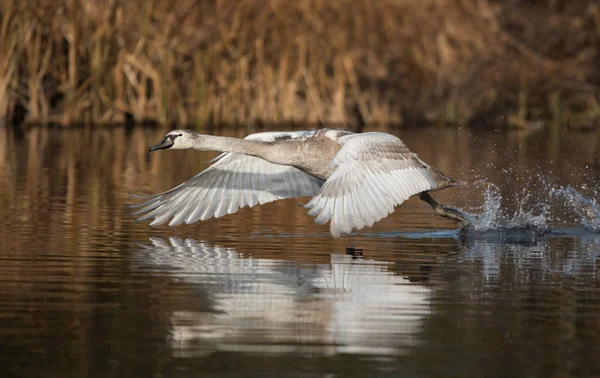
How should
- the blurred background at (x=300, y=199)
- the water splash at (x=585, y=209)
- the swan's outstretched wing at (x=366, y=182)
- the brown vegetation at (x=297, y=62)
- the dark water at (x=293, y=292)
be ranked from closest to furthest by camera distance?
the dark water at (x=293, y=292) → the blurred background at (x=300, y=199) → the swan's outstretched wing at (x=366, y=182) → the water splash at (x=585, y=209) → the brown vegetation at (x=297, y=62)

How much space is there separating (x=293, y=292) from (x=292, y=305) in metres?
0.45

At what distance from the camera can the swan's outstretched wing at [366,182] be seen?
9.23 m

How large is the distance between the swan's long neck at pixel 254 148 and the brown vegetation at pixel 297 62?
1518 cm

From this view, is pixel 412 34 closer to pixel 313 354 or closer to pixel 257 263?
pixel 257 263

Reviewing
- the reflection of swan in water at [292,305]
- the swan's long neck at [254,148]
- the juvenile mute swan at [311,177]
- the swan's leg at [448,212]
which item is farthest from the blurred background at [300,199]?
the swan's long neck at [254,148]

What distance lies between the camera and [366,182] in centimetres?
972

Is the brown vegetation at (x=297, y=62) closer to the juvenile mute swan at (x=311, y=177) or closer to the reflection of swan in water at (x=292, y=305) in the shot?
the juvenile mute swan at (x=311, y=177)

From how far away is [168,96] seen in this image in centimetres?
2680

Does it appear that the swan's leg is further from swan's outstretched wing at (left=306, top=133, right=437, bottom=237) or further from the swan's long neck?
the swan's long neck

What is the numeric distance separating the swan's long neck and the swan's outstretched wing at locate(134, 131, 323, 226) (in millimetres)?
643

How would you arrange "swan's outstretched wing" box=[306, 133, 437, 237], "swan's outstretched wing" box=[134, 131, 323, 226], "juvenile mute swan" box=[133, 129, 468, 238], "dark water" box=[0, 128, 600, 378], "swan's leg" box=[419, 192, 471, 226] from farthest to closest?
"swan's leg" box=[419, 192, 471, 226] → "swan's outstretched wing" box=[134, 131, 323, 226] → "juvenile mute swan" box=[133, 129, 468, 238] → "swan's outstretched wing" box=[306, 133, 437, 237] → "dark water" box=[0, 128, 600, 378]

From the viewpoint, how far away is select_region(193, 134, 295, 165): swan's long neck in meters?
10.3

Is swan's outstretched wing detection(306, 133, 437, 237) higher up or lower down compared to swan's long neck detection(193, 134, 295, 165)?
lower down

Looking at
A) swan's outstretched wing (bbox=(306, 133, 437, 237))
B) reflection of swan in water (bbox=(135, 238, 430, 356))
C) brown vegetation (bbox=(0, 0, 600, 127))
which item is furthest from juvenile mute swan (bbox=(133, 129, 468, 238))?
brown vegetation (bbox=(0, 0, 600, 127))
